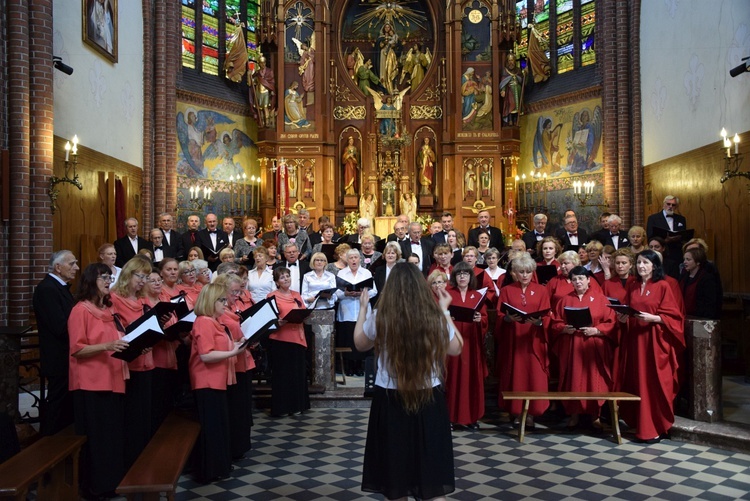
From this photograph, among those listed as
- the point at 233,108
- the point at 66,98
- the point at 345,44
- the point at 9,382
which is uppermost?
the point at 345,44

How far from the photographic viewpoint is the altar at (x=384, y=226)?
17453mm

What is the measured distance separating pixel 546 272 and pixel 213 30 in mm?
14210

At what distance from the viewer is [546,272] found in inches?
324

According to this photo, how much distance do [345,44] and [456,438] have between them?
1494 cm

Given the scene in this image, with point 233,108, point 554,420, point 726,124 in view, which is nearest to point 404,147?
point 233,108

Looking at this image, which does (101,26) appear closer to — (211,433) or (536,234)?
(536,234)

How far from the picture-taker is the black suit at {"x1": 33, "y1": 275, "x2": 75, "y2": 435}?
570cm

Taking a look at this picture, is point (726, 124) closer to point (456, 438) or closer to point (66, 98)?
point (456, 438)

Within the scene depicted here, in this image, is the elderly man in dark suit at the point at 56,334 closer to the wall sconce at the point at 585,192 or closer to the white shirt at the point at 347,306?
the white shirt at the point at 347,306

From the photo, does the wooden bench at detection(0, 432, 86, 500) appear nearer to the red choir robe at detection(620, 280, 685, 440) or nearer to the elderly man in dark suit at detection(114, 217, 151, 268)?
the red choir robe at detection(620, 280, 685, 440)

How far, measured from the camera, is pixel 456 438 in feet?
24.1

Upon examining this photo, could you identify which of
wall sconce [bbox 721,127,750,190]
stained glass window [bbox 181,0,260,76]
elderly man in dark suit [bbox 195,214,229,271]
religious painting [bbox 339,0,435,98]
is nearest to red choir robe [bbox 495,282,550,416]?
wall sconce [bbox 721,127,750,190]

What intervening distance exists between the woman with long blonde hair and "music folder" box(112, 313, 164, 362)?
→ 172 cm

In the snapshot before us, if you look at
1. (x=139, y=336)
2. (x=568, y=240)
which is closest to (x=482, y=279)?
(x=568, y=240)
